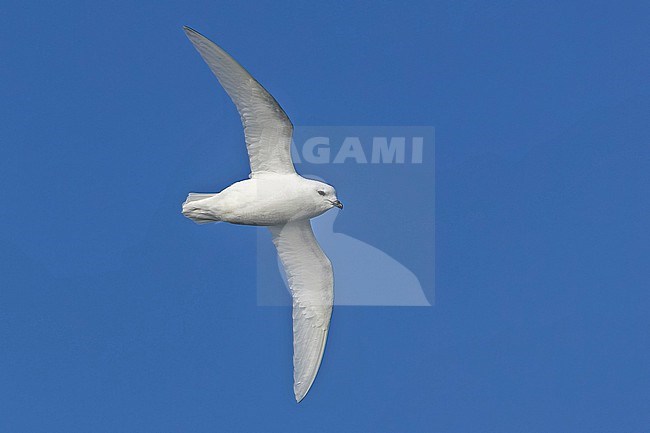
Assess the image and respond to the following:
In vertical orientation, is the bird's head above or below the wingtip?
above

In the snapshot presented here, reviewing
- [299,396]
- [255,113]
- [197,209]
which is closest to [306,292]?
[299,396]

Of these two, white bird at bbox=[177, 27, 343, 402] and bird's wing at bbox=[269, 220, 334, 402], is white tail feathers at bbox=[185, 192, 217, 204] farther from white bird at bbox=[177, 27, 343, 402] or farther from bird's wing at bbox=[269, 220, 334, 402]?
bird's wing at bbox=[269, 220, 334, 402]

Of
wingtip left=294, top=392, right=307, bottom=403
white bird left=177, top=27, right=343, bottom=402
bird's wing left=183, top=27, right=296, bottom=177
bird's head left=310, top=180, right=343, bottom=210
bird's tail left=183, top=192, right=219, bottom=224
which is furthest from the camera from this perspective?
wingtip left=294, top=392, right=307, bottom=403

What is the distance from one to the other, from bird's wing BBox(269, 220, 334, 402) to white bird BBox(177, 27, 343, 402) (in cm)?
1

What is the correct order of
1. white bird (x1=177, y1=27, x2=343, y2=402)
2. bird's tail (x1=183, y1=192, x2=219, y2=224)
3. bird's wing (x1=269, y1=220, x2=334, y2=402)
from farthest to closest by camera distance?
bird's wing (x1=269, y1=220, x2=334, y2=402) < bird's tail (x1=183, y1=192, x2=219, y2=224) < white bird (x1=177, y1=27, x2=343, y2=402)

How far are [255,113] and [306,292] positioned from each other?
268cm

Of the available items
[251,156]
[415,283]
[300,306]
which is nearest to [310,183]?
[251,156]

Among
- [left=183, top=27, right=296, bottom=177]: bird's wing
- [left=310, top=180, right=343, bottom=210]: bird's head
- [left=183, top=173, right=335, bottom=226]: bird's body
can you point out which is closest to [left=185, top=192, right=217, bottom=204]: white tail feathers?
[left=183, top=173, right=335, bottom=226]: bird's body

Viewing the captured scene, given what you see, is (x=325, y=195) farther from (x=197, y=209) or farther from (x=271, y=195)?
(x=197, y=209)

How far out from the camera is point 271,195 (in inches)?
663

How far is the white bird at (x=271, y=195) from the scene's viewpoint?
16438mm

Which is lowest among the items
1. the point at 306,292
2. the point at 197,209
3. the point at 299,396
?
the point at 299,396

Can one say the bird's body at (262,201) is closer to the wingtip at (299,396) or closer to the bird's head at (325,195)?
the bird's head at (325,195)

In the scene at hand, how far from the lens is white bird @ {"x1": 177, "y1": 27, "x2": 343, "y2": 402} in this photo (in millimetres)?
16438
